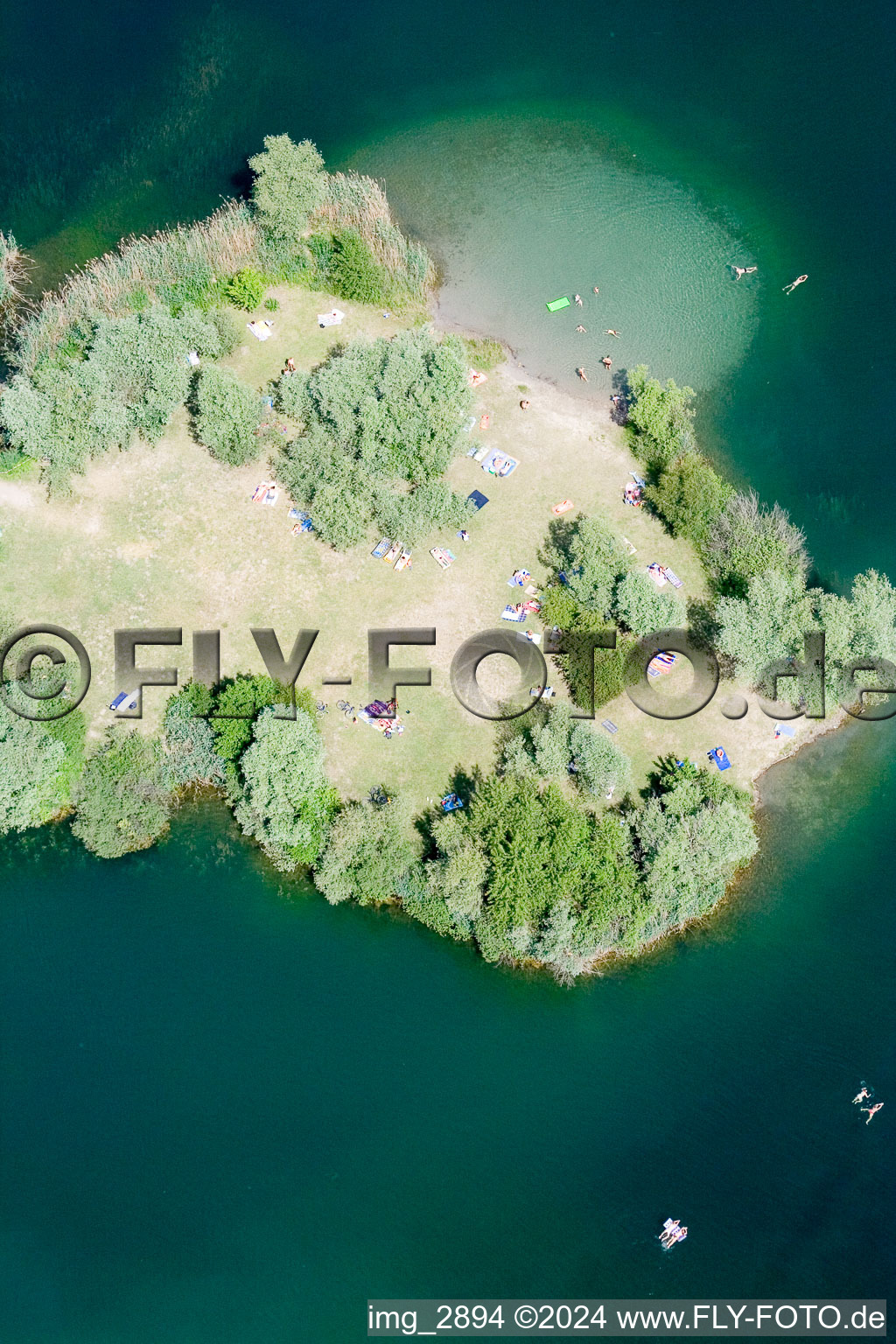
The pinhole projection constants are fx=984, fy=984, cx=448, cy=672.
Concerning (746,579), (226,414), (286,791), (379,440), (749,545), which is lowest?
(286,791)

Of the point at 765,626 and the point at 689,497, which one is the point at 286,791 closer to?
the point at 765,626

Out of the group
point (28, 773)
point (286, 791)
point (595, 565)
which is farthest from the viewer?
point (595, 565)

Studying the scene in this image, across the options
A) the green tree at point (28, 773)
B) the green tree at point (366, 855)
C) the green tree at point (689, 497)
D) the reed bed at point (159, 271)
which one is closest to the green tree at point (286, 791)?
the green tree at point (366, 855)

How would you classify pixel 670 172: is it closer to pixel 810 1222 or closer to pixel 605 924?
pixel 605 924

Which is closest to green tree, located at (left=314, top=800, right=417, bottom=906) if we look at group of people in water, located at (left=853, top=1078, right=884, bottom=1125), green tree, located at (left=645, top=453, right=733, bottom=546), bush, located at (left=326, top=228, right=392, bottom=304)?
green tree, located at (left=645, top=453, right=733, bottom=546)

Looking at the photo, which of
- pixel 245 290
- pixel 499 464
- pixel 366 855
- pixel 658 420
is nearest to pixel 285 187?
pixel 245 290

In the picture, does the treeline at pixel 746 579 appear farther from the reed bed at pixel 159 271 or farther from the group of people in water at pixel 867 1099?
the reed bed at pixel 159 271
